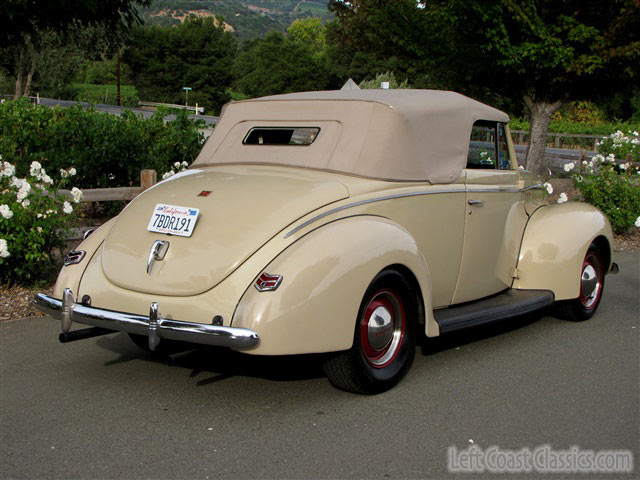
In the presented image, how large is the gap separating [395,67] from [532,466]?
65.7 m

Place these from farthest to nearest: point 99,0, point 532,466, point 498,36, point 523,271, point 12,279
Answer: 1. point 498,36
2. point 99,0
3. point 12,279
4. point 523,271
5. point 532,466

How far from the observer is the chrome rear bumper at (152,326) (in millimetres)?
3967

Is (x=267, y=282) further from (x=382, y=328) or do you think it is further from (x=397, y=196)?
(x=397, y=196)

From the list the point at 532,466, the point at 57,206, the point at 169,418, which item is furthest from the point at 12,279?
the point at 532,466

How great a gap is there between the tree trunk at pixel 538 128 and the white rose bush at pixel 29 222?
501 inches

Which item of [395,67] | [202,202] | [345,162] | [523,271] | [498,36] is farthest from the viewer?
[395,67]

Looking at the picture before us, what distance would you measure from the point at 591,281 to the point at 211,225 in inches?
145

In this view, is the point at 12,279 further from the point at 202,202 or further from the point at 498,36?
the point at 498,36

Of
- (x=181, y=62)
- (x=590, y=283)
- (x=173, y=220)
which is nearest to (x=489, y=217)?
(x=590, y=283)

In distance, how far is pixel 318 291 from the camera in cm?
412

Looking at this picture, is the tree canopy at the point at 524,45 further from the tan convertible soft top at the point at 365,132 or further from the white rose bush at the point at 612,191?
the tan convertible soft top at the point at 365,132

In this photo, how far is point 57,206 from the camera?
23.1 feet

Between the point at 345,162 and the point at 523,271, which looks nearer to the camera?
the point at 345,162

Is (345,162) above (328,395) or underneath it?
above
